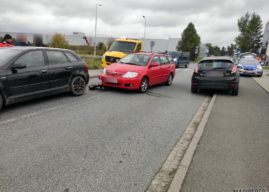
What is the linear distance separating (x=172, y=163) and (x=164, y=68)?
25.7 ft

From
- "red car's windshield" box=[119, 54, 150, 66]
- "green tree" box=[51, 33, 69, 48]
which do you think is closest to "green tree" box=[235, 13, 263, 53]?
"green tree" box=[51, 33, 69, 48]

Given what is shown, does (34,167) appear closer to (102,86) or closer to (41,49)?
(41,49)

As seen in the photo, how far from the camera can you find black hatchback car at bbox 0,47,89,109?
18.9 feet

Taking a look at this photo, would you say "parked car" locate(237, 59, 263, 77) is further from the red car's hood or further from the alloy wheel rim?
the alloy wheel rim

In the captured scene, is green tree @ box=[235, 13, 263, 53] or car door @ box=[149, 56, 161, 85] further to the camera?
green tree @ box=[235, 13, 263, 53]

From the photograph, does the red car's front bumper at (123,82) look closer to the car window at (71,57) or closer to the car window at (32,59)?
the car window at (71,57)

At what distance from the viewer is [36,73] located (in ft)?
21.0

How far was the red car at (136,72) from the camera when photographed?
29.0 feet

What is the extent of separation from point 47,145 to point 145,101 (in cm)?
441

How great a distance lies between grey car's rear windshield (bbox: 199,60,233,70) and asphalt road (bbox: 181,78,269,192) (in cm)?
318

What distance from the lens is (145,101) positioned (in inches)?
315

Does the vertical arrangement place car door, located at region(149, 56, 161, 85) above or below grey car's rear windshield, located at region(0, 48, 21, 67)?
below

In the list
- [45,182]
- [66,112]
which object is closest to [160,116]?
[66,112]

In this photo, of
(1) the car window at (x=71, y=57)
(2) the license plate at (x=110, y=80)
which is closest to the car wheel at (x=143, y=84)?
(2) the license plate at (x=110, y=80)
